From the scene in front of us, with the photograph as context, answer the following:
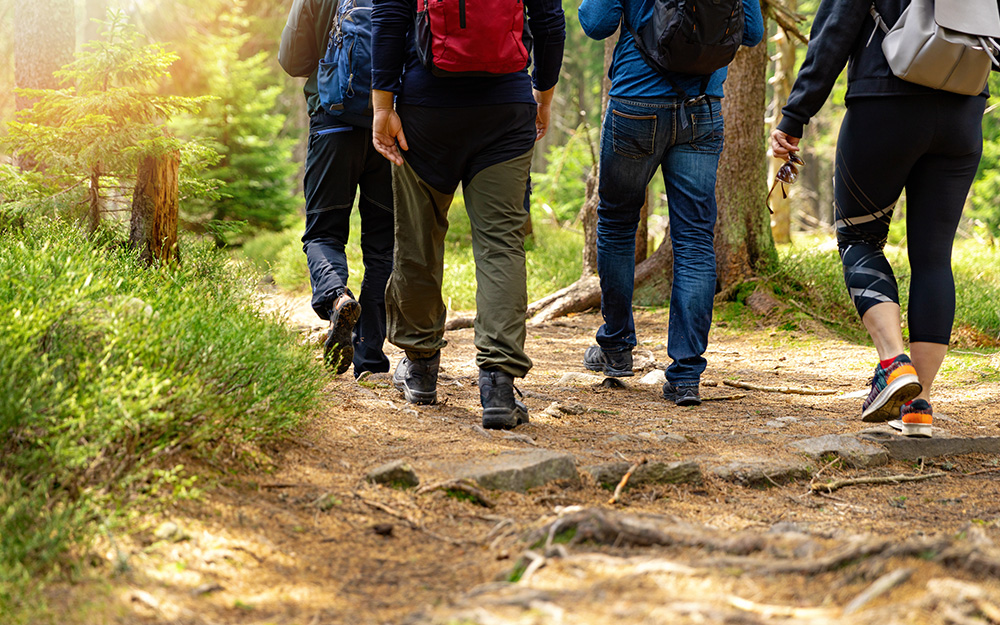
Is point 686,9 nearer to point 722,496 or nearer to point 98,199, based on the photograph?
point 722,496

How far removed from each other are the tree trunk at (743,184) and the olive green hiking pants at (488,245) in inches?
172

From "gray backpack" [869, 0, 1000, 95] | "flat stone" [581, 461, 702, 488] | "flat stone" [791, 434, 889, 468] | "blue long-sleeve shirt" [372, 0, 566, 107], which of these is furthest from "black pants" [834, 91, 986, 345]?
"blue long-sleeve shirt" [372, 0, 566, 107]

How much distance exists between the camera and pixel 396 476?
8.33ft

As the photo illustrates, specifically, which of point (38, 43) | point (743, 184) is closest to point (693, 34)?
point (743, 184)

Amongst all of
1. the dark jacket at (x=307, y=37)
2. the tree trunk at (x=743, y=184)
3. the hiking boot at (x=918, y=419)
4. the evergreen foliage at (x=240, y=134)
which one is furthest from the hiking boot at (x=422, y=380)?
the evergreen foliage at (x=240, y=134)

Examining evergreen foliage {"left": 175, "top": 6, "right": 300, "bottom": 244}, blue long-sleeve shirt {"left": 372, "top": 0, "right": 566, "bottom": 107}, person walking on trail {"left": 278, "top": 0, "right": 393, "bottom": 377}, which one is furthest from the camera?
evergreen foliage {"left": 175, "top": 6, "right": 300, "bottom": 244}

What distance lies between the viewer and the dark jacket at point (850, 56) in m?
3.26

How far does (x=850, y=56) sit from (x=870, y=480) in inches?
71.5

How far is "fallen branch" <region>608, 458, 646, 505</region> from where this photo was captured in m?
2.58

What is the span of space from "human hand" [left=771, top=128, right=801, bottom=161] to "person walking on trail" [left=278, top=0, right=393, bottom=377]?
1997 mm

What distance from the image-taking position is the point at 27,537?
183 centimetres

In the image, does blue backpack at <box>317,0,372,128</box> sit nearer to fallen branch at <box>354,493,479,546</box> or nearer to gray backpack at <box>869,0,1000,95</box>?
fallen branch at <box>354,493,479,546</box>

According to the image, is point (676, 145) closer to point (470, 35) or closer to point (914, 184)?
point (914, 184)

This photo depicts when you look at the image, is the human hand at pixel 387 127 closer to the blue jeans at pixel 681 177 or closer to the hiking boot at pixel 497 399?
the hiking boot at pixel 497 399
